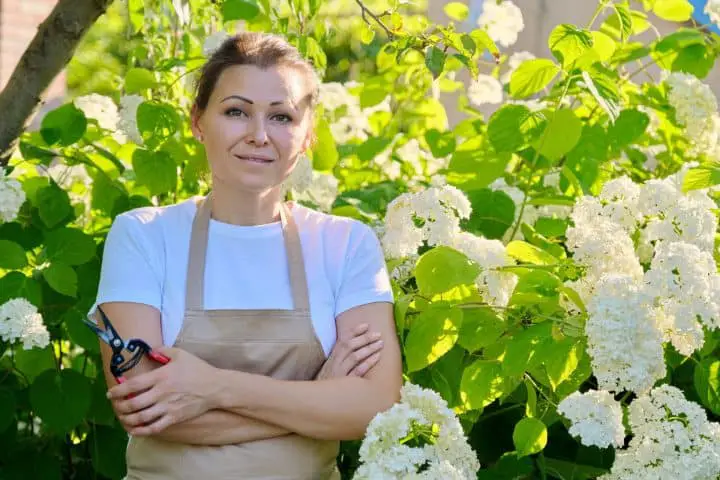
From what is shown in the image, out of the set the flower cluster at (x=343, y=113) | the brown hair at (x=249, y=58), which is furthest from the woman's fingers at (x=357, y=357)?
the flower cluster at (x=343, y=113)

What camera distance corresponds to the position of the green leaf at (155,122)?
231 centimetres

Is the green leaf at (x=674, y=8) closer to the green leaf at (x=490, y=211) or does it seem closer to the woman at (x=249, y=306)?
the green leaf at (x=490, y=211)

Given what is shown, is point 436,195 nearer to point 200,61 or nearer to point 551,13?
point 200,61

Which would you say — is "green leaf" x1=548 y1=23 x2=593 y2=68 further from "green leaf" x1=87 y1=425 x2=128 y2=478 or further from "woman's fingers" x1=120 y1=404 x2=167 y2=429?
"green leaf" x1=87 y1=425 x2=128 y2=478

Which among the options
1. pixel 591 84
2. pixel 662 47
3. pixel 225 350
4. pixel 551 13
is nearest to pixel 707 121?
pixel 662 47

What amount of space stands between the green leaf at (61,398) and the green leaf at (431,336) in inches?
27.0

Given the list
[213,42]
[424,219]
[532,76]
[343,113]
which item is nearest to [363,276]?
[424,219]

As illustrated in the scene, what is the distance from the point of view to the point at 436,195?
1.97 meters

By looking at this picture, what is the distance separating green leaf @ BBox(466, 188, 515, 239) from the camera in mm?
2316

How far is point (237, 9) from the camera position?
2.32 m

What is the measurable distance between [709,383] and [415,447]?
0.59 metres

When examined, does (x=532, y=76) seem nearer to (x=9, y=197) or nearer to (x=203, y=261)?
(x=203, y=261)

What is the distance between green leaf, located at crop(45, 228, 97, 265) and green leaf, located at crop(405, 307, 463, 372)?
70cm

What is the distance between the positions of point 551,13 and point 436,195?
2495 mm
